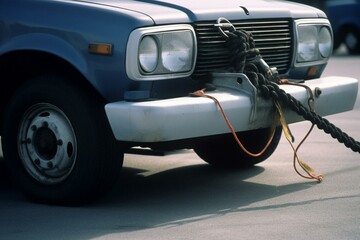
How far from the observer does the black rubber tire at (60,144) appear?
6340 millimetres

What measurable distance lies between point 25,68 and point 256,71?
4.71 feet

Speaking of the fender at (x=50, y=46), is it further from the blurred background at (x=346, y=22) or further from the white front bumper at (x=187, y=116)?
the blurred background at (x=346, y=22)

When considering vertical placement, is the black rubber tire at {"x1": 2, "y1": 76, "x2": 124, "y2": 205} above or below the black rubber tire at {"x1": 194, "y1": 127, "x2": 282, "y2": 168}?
above

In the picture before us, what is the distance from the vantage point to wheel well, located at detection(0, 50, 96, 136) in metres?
6.54

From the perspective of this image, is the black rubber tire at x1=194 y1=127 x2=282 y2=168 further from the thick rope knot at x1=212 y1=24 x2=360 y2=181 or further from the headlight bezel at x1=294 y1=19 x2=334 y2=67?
the thick rope knot at x1=212 y1=24 x2=360 y2=181


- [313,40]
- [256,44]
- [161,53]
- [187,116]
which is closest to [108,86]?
[161,53]

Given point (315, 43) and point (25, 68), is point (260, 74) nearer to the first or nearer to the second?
point (315, 43)

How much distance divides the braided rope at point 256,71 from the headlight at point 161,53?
0.31 meters

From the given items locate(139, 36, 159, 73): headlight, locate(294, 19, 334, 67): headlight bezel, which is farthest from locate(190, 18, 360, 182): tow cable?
locate(294, 19, 334, 67): headlight bezel

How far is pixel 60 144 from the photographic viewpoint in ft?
21.4

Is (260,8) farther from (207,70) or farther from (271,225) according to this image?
(271,225)

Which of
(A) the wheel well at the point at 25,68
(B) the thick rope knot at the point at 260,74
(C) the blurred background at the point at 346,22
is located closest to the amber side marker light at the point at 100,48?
(A) the wheel well at the point at 25,68

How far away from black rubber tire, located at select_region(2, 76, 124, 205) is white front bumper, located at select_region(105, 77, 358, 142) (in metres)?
0.28

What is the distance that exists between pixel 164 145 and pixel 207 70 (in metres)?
0.54
